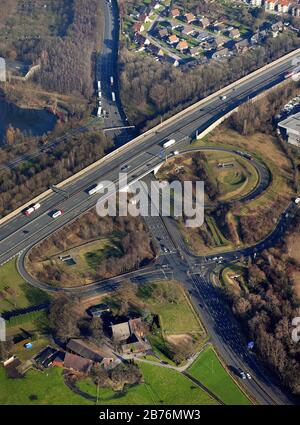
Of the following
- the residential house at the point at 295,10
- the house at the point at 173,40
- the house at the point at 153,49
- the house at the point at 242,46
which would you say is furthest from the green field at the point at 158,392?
the residential house at the point at 295,10

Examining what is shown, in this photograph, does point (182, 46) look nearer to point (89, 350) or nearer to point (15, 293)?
point (15, 293)

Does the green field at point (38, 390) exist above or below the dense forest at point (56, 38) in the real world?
below

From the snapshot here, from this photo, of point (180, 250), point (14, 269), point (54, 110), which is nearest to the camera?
point (14, 269)

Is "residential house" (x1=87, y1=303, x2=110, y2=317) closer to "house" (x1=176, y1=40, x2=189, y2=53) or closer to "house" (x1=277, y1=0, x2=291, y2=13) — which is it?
"house" (x1=176, y1=40, x2=189, y2=53)

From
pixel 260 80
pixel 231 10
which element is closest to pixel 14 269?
pixel 260 80

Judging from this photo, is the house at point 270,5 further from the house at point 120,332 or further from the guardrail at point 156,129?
the house at point 120,332

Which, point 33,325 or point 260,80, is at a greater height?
point 260,80

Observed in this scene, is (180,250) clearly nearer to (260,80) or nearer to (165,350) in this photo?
(165,350)

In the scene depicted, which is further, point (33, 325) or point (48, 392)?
point (33, 325)
